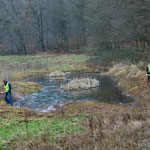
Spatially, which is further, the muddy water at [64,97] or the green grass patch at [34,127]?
the muddy water at [64,97]

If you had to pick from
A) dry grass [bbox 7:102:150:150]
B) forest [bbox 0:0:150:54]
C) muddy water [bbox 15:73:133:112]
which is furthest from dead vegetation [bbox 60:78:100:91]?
forest [bbox 0:0:150:54]

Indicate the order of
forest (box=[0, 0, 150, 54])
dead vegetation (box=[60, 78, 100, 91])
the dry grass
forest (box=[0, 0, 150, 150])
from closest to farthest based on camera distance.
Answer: the dry grass
forest (box=[0, 0, 150, 150])
dead vegetation (box=[60, 78, 100, 91])
forest (box=[0, 0, 150, 54])

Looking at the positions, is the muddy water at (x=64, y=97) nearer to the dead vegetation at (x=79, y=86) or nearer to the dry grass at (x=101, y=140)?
the dead vegetation at (x=79, y=86)

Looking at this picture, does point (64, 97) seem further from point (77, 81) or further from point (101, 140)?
point (101, 140)

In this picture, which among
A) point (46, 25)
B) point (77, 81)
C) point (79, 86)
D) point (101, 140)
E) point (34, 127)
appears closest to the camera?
point (101, 140)

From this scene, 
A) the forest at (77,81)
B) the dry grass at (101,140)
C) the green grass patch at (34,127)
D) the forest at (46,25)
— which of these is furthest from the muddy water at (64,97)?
the forest at (46,25)

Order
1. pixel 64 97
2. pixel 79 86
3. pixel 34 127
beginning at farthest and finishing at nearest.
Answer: pixel 79 86
pixel 64 97
pixel 34 127

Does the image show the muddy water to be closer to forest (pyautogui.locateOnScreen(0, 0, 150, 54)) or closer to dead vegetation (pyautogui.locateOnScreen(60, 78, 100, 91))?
dead vegetation (pyautogui.locateOnScreen(60, 78, 100, 91))

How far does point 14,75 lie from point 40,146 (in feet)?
77.7

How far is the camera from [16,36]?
173ft

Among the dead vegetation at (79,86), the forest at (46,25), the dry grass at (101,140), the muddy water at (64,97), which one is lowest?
the muddy water at (64,97)

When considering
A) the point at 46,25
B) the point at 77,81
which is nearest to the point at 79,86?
the point at 77,81

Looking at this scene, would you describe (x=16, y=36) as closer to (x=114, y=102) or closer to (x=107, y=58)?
(x=107, y=58)

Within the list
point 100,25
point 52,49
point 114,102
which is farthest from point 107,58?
point 52,49
